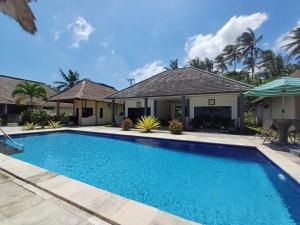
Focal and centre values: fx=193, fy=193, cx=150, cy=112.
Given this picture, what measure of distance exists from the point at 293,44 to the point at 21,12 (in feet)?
92.3

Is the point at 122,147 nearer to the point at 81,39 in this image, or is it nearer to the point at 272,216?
the point at 272,216

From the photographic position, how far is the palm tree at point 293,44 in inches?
918

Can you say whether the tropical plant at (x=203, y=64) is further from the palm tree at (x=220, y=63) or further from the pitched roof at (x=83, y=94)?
the pitched roof at (x=83, y=94)

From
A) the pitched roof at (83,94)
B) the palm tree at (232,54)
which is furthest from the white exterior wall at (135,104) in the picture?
the palm tree at (232,54)

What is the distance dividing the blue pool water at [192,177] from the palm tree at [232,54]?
2807 centimetres

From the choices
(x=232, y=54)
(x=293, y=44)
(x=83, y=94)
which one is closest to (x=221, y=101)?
(x=83, y=94)

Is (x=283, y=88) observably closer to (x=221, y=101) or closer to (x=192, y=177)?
(x=192, y=177)

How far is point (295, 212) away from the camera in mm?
3836

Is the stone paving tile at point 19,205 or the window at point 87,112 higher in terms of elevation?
the window at point 87,112

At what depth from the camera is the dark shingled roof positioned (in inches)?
560

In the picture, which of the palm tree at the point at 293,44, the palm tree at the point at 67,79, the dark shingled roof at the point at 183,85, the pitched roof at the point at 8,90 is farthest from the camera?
the palm tree at the point at 67,79

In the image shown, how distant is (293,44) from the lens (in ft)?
77.4

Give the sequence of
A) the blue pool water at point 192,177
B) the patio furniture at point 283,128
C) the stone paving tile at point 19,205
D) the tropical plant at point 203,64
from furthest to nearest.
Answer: the tropical plant at point 203,64 < the patio furniture at point 283,128 < the blue pool water at point 192,177 < the stone paving tile at point 19,205

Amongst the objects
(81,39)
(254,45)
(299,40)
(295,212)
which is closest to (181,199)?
(295,212)
